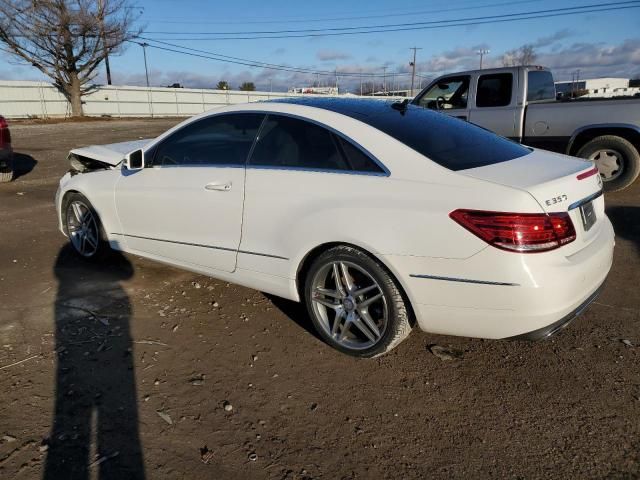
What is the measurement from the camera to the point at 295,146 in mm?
3449

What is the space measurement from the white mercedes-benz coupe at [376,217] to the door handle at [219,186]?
10 millimetres

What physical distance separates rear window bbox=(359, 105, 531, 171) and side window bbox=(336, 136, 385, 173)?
22cm

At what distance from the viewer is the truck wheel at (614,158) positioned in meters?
7.18

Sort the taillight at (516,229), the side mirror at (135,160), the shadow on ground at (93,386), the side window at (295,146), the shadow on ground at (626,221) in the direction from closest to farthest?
the shadow on ground at (93,386), the taillight at (516,229), the side window at (295,146), the side mirror at (135,160), the shadow on ground at (626,221)

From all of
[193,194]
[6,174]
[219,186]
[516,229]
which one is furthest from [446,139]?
[6,174]

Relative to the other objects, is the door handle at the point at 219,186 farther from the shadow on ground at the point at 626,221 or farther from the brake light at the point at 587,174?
the shadow on ground at the point at 626,221

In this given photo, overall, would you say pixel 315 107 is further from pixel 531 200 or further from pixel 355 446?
pixel 355 446

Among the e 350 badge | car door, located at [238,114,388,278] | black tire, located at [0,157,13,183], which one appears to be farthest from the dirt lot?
black tire, located at [0,157,13,183]

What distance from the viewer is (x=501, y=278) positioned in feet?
8.55

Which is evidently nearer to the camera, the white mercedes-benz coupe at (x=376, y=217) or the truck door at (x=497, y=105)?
the white mercedes-benz coupe at (x=376, y=217)

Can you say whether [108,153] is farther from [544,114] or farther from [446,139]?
[544,114]

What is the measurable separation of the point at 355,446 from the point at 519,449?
78 centimetres

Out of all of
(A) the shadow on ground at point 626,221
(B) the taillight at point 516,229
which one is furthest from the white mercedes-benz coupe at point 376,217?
(A) the shadow on ground at point 626,221

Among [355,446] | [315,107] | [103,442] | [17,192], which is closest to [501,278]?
[355,446]
